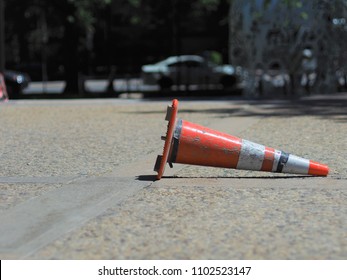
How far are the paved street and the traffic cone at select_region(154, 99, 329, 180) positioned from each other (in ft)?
0.51

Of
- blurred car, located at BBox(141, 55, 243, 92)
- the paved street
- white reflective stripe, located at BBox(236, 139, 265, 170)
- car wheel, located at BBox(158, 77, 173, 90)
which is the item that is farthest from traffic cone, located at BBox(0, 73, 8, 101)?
white reflective stripe, located at BBox(236, 139, 265, 170)

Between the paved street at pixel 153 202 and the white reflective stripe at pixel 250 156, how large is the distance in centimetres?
17

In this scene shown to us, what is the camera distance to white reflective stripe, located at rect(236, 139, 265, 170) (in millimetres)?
8805

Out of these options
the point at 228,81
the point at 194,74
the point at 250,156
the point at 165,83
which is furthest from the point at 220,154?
the point at 194,74

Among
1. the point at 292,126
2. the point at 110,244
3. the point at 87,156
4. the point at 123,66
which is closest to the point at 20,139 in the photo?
the point at 87,156

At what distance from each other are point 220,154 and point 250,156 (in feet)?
1.12

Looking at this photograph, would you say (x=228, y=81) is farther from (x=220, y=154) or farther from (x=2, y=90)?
(x=220, y=154)

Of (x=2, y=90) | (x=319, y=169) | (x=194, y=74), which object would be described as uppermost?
(x=319, y=169)

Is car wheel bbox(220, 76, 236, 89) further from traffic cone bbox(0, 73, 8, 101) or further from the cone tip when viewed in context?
the cone tip

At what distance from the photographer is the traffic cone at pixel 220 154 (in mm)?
8664

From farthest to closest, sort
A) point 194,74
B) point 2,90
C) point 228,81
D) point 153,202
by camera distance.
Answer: point 194,74 → point 228,81 → point 2,90 → point 153,202

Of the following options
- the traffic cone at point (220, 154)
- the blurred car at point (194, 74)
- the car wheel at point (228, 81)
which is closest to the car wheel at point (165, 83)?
the blurred car at point (194, 74)

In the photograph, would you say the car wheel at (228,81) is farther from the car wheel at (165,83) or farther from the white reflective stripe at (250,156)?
the white reflective stripe at (250,156)

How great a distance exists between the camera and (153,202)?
747 cm
